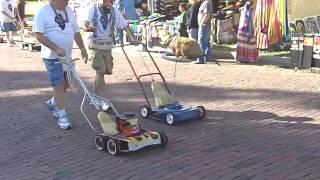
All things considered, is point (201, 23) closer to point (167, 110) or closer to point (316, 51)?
point (316, 51)

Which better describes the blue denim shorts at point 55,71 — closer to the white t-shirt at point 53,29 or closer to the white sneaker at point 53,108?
the white t-shirt at point 53,29

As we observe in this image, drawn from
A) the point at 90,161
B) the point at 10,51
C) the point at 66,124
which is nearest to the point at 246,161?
the point at 90,161

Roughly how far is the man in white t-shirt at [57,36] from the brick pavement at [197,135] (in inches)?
24.3

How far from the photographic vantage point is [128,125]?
20.1ft

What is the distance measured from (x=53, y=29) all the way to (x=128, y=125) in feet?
5.54

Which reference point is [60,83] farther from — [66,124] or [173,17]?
[173,17]

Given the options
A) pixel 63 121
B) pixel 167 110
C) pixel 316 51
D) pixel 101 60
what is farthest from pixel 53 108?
pixel 316 51

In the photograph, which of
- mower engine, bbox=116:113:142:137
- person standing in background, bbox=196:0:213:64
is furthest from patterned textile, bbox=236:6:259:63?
mower engine, bbox=116:113:142:137

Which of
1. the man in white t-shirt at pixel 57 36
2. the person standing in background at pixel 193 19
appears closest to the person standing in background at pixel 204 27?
the person standing in background at pixel 193 19

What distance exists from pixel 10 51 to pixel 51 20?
32.4 feet

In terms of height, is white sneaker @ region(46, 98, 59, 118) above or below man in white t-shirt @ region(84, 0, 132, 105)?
below

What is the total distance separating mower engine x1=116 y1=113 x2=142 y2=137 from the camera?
611 cm

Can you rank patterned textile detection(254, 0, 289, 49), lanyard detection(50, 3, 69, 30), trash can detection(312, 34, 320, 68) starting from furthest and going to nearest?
1. patterned textile detection(254, 0, 289, 49)
2. trash can detection(312, 34, 320, 68)
3. lanyard detection(50, 3, 69, 30)

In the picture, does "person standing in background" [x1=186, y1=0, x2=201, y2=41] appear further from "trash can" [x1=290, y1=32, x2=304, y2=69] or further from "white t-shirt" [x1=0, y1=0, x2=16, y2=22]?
A: "white t-shirt" [x1=0, y1=0, x2=16, y2=22]
